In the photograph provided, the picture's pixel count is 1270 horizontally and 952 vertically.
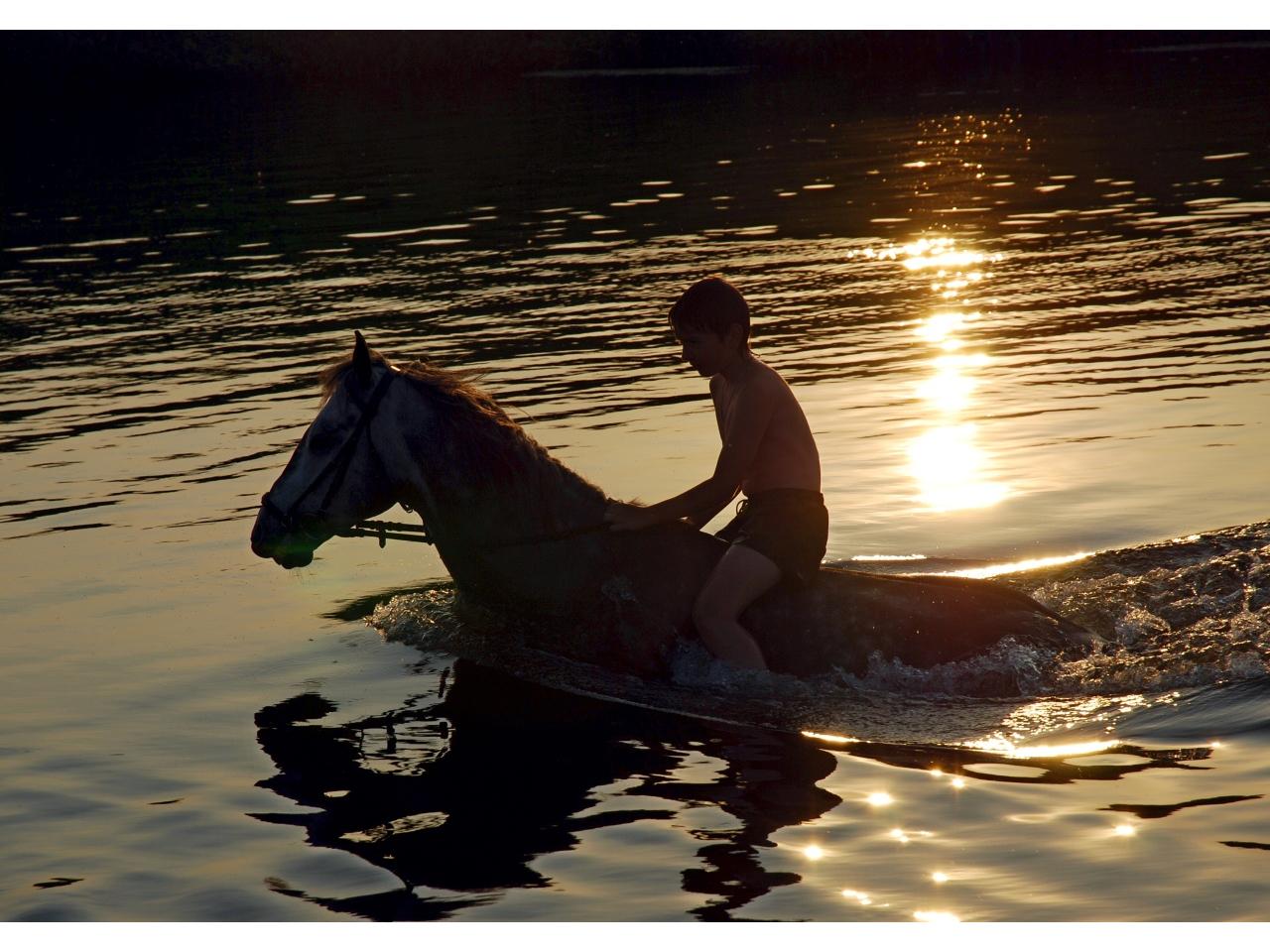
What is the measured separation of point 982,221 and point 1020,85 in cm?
3230

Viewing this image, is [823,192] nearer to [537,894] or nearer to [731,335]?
[731,335]

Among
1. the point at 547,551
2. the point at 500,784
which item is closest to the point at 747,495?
the point at 547,551

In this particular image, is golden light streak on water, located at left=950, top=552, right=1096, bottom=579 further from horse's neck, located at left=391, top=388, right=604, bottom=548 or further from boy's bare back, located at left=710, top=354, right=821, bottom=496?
horse's neck, located at left=391, top=388, right=604, bottom=548

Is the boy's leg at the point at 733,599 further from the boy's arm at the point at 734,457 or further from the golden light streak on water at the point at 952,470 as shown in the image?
the golden light streak on water at the point at 952,470

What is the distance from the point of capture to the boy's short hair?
28.3 ft

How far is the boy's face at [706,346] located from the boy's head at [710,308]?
18 mm

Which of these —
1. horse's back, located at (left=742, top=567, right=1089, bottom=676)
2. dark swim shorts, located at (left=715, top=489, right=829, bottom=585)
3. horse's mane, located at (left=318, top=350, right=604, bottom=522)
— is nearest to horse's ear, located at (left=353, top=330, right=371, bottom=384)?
horse's mane, located at (left=318, top=350, right=604, bottom=522)

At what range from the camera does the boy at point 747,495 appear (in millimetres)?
8898

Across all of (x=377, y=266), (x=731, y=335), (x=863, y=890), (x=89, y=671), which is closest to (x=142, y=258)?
(x=377, y=266)

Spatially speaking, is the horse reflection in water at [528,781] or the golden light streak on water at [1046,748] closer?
the horse reflection in water at [528,781]

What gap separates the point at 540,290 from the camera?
2584 centimetres

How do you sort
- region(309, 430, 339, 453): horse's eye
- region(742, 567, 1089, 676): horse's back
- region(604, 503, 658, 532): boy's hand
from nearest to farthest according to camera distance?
1. region(309, 430, 339, 453): horse's eye
2. region(604, 503, 658, 532): boy's hand
3. region(742, 567, 1089, 676): horse's back

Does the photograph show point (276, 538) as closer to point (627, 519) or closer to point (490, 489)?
point (490, 489)

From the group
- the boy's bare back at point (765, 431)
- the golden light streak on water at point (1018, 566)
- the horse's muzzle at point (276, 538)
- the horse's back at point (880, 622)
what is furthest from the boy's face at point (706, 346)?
the golden light streak on water at point (1018, 566)
